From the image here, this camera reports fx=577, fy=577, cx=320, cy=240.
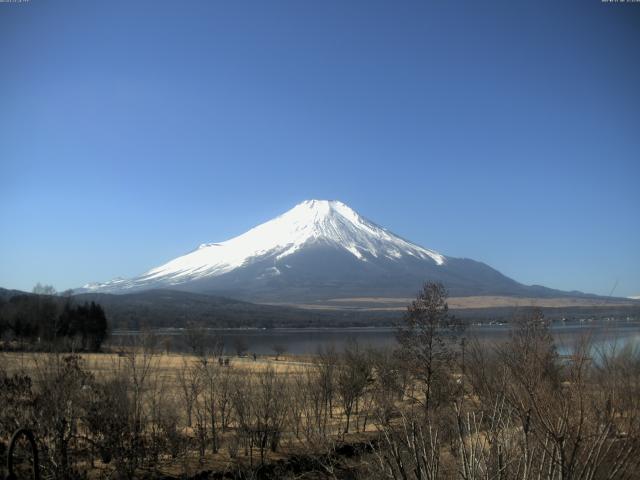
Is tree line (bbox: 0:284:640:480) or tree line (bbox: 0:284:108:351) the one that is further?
tree line (bbox: 0:284:108:351)

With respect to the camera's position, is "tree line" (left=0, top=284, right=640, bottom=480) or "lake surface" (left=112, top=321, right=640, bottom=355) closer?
"tree line" (left=0, top=284, right=640, bottom=480)

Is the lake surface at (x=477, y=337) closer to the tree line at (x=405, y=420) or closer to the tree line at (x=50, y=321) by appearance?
the tree line at (x=405, y=420)

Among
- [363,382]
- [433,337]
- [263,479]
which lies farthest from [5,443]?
[433,337]

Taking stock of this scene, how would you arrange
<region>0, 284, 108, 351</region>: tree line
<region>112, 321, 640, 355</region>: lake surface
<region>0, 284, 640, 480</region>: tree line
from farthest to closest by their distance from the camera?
<region>0, 284, 108, 351</region>: tree line
<region>112, 321, 640, 355</region>: lake surface
<region>0, 284, 640, 480</region>: tree line

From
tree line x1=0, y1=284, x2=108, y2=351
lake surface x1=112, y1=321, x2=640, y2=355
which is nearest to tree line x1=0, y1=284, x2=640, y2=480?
lake surface x1=112, y1=321, x2=640, y2=355

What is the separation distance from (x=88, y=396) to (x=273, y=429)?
5918 millimetres

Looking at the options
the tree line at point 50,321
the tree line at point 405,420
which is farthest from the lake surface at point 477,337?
the tree line at point 50,321

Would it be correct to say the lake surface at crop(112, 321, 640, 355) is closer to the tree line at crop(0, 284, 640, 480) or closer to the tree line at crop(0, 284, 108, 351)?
the tree line at crop(0, 284, 640, 480)

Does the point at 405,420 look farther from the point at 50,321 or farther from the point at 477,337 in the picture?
the point at 50,321

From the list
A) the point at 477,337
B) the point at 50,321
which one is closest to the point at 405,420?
the point at 477,337

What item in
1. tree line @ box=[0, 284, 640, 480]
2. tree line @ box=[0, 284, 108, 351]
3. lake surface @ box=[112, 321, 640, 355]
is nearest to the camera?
tree line @ box=[0, 284, 640, 480]

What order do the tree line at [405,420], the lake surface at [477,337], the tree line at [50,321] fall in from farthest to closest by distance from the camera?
the tree line at [50,321] < the lake surface at [477,337] < the tree line at [405,420]

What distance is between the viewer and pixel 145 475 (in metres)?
14.2

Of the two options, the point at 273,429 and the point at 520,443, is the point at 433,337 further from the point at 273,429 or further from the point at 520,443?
the point at 520,443
